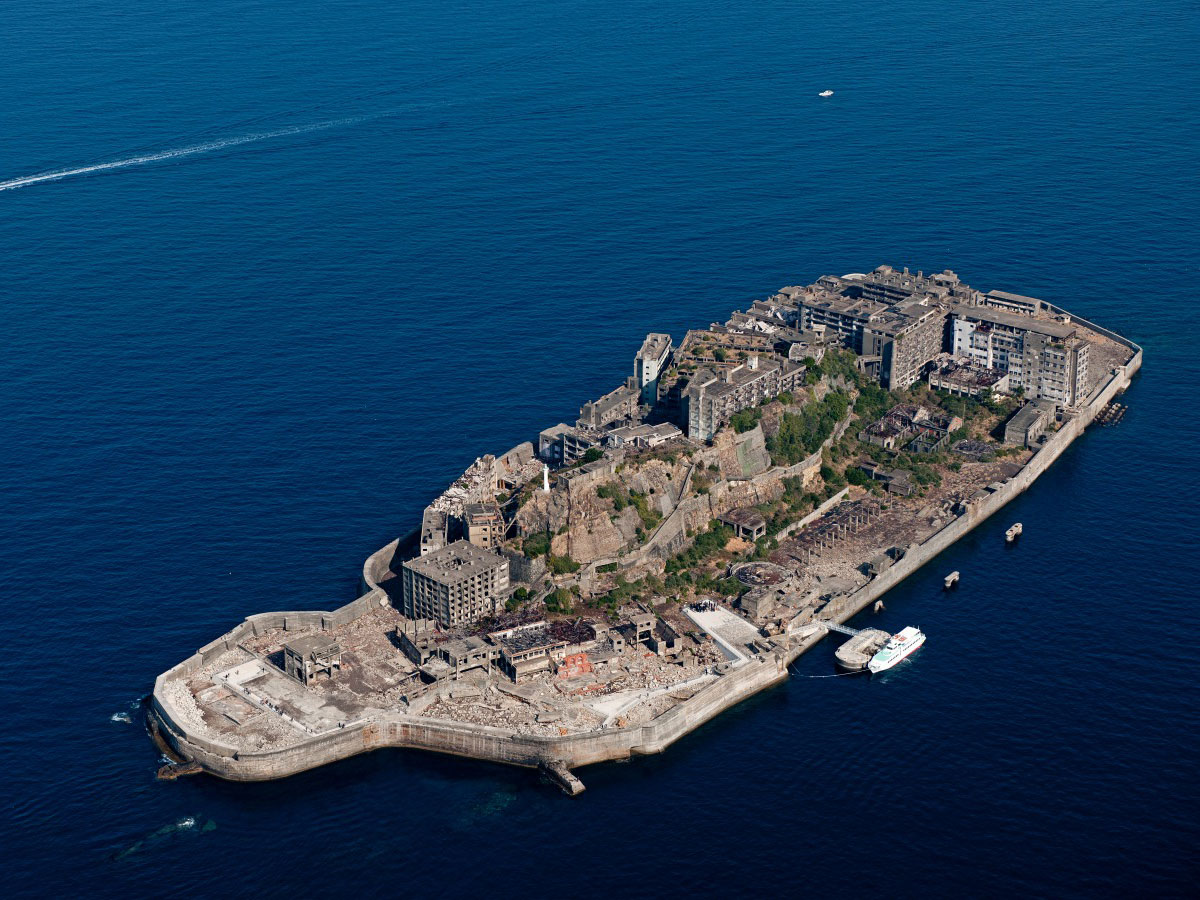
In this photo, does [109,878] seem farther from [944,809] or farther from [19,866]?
[944,809]

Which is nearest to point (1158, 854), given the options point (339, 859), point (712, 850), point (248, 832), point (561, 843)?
point (712, 850)

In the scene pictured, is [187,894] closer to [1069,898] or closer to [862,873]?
[862,873]

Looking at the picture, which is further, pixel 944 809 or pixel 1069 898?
pixel 944 809

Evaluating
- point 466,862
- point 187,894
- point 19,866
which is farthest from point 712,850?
point 19,866

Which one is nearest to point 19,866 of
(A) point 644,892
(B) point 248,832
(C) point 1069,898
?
(B) point 248,832

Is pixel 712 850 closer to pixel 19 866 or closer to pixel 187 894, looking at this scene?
pixel 187 894

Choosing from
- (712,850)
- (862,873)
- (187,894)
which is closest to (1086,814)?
(862,873)

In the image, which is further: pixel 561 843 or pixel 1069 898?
pixel 561 843
